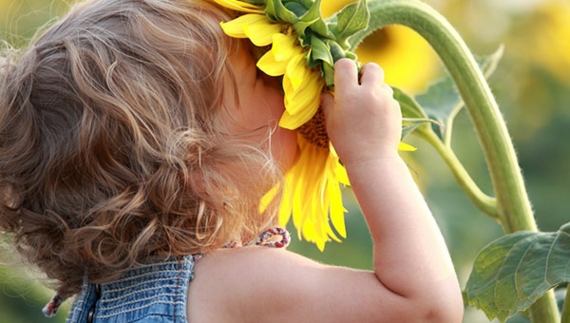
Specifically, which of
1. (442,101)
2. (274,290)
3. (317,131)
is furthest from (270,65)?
(442,101)

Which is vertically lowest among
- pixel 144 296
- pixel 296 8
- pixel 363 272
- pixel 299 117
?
pixel 144 296

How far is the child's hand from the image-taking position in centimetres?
126

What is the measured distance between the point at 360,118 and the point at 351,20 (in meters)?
0.11

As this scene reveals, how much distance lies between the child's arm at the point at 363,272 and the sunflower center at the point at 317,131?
0.04m

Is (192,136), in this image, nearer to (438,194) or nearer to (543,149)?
(438,194)

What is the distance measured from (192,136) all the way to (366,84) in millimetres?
201

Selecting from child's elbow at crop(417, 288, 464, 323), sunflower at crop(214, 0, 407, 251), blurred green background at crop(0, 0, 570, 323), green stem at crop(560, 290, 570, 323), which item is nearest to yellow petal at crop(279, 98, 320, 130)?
sunflower at crop(214, 0, 407, 251)

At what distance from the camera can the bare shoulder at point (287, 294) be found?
3.96ft

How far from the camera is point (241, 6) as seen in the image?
1.28 metres

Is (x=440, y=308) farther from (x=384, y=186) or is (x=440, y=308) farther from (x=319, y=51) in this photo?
(x=319, y=51)

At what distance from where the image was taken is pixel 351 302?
47.6 inches

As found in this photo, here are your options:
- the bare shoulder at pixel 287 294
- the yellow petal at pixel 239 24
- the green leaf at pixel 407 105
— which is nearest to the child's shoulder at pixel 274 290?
the bare shoulder at pixel 287 294

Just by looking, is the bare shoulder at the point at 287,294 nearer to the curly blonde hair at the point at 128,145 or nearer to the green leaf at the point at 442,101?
the curly blonde hair at the point at 128,145

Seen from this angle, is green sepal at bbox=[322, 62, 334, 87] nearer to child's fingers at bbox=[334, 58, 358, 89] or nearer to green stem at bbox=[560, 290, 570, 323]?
child's fingers at bbox=[334, 58, 358, 89]
